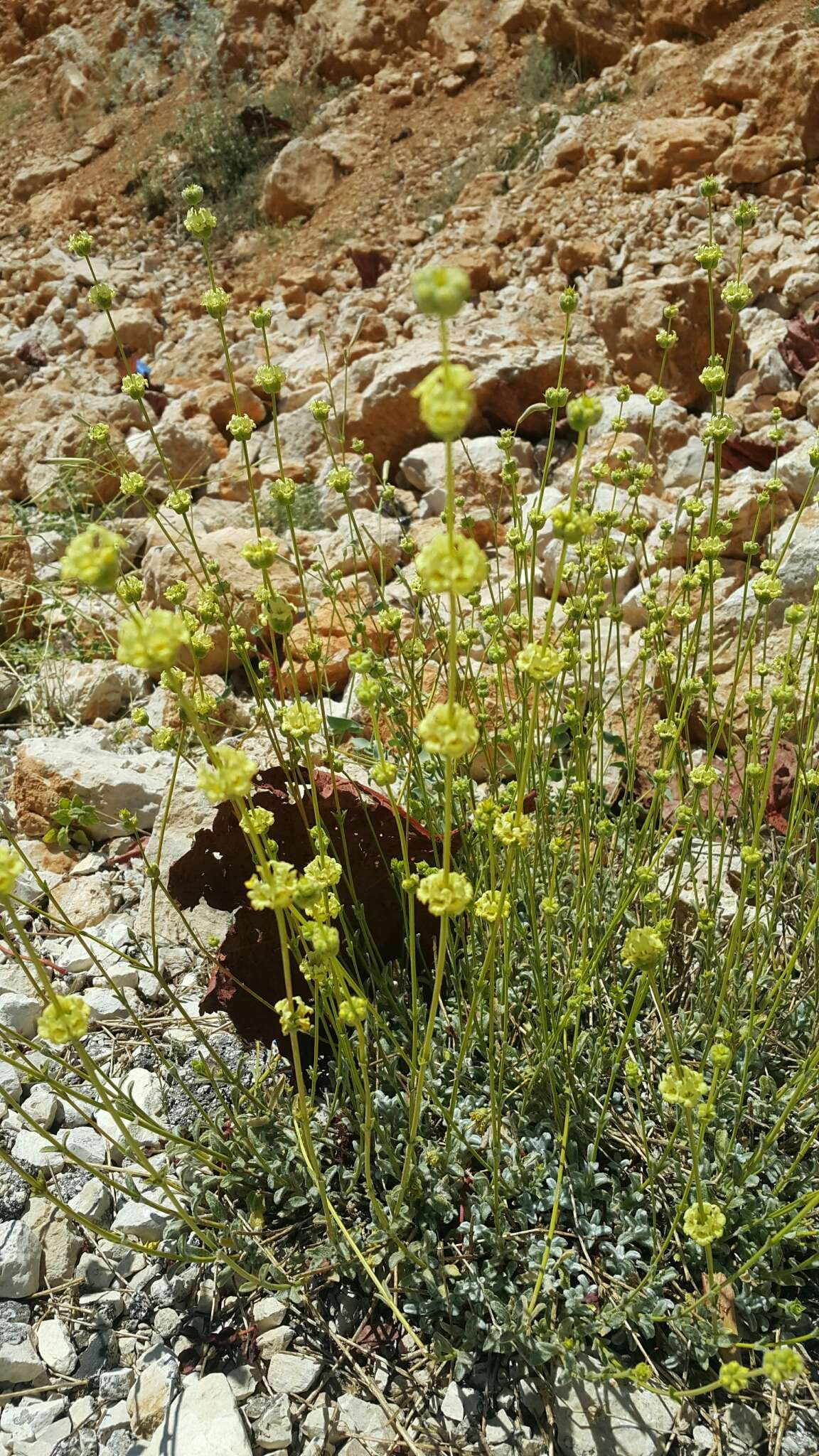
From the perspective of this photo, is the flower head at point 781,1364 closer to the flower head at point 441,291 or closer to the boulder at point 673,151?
the flower head at point 441,291

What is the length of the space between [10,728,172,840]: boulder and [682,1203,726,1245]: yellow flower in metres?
2.19

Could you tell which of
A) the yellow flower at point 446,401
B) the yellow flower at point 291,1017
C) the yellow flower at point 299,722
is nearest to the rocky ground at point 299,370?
the yellow flower at point 291,1017

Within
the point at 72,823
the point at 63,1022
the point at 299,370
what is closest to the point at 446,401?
the point at 63,1022

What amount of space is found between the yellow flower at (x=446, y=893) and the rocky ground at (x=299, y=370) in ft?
2.00

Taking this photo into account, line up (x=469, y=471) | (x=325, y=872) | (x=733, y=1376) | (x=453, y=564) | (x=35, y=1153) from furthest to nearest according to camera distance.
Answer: (x=469, y=471)
(x=35, y=1153)
(x=325, y=872)
(x=733, y=1376)
(x=453, y=564)

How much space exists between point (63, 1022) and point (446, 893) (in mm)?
624

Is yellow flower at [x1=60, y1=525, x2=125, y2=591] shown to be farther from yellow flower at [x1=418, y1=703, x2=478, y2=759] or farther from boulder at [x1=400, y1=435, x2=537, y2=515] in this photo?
boulder at [x1=400, y1=435, x2=537, y2=515]

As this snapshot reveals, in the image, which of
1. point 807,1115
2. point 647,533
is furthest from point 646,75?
point 807,1115

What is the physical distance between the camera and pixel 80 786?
3.30 metres

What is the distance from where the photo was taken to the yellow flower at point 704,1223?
156cm

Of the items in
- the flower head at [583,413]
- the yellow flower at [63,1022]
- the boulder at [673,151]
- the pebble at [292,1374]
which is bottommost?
the pebble at [292,1374]

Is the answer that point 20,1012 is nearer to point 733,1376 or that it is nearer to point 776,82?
point 733,1376

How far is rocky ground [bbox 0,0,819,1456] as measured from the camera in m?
1.95

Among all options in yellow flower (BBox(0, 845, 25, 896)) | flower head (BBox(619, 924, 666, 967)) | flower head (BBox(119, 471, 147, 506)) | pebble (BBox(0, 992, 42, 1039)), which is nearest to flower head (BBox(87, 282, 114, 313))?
flower head (BBox(119, 471, 147, 506))
